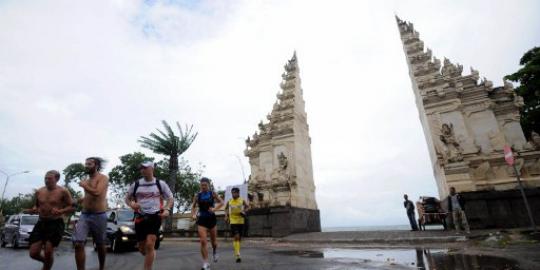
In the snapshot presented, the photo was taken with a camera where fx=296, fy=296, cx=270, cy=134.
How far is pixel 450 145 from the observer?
14945 millimetres

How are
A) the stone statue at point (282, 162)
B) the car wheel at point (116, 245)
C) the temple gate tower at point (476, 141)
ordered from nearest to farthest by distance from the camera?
the car wheel at point (116, 245)
the temple gate tower at point (476, 141)
the stone statue at point (282, 162)

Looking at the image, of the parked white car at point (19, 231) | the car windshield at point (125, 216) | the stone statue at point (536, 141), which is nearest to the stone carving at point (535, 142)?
the stone statue at point (536, 141)

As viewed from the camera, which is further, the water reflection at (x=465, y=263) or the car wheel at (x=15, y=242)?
the car wheel at (x=15, y=242)

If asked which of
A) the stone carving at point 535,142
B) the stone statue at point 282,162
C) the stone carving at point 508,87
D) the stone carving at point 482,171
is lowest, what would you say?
the stone carving at point 482,171

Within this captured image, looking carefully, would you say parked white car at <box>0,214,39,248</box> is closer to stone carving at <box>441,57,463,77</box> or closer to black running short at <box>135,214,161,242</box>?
black running short at <box>135,214,161,242</box>

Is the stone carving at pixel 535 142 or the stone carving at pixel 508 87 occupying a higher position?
the stone carving at pixel 508 87

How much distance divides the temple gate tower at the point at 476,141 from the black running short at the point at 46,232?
1429 cm

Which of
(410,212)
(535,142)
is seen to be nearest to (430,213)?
(410,212)

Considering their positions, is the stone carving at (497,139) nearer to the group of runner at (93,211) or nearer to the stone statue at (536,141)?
the stone statue at (536,141)

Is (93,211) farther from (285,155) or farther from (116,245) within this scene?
(285,155)

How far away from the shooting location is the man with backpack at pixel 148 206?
455cm

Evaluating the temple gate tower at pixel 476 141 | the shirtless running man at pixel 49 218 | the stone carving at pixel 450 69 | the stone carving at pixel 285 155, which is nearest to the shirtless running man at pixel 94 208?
the shirtless running man at pixel 49 218

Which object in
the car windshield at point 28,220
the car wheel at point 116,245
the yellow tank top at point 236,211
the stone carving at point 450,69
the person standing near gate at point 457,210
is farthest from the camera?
the stone carving at point 450,69

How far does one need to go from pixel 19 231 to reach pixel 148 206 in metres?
13.0
